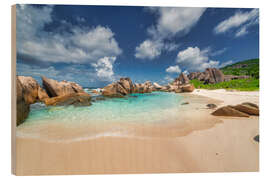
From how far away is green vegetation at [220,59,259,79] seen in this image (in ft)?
7.65

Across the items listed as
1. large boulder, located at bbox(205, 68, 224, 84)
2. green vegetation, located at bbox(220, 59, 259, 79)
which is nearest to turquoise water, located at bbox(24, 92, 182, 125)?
large boulder, located at bbox(205, 68, 224, 84)

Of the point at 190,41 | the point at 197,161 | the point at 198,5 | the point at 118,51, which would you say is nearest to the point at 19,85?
the point at 118,51

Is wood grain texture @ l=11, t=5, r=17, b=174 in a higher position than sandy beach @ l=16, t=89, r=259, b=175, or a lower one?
higher

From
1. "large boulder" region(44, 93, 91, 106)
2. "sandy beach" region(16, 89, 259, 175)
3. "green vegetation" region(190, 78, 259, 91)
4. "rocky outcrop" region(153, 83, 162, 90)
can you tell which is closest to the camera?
"sandy beach" region(16, 89, 259, 175)

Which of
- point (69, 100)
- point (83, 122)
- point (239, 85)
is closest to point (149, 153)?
point (83, 122)

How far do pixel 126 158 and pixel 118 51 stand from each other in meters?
3.09

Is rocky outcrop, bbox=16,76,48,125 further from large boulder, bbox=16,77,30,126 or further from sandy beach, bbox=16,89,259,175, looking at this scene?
sandy beach, bbox=16,89,259,175

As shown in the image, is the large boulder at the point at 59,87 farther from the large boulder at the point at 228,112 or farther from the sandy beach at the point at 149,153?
the large boulder at the point at 228,112

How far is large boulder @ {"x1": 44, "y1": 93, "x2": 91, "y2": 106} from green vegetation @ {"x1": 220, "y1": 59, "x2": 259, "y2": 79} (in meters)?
5.20

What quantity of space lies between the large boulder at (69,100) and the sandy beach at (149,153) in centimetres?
111

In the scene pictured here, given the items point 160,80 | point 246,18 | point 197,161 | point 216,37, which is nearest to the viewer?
point 197,161

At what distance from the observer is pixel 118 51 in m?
2.63

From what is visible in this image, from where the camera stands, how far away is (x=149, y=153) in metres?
1.99

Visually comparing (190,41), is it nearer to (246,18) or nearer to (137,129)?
(246,18)
